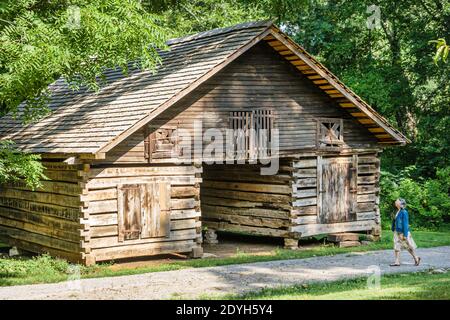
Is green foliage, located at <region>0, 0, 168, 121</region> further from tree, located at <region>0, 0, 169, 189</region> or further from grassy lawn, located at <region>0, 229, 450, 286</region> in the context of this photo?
grassy lawn, located at <region>0, 229, 450, 286</region>

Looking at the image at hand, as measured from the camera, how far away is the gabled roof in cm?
1867

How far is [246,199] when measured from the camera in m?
23.6

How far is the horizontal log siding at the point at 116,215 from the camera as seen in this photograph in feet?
60.6

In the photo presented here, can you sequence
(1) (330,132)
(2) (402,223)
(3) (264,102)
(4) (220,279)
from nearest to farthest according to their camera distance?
1. (4) (220,279)
2. (2) (402,223)
3. (3) (264,102)
4. (1) (330,132)

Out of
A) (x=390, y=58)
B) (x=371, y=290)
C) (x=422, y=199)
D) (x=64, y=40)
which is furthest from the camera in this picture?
(x=390, y=58)

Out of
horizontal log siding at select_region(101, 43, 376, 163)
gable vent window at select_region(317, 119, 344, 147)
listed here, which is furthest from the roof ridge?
gable vent window at select_region(317, 119, 344, 147)

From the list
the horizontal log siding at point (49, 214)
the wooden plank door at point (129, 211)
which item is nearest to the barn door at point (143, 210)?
the wooden plank door at point (129, 211)

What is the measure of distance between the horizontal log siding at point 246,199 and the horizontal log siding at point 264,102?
4.45ft

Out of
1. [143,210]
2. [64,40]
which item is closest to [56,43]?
[64,40]

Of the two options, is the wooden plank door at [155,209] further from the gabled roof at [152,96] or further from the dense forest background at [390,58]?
the dense forest background at [390,58]

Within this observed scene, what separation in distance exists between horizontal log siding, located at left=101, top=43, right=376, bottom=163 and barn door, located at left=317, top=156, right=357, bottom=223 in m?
0.71

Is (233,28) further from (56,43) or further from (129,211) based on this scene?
(56,43)

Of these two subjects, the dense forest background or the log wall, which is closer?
the log wall

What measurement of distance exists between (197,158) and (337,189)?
16.5ft
